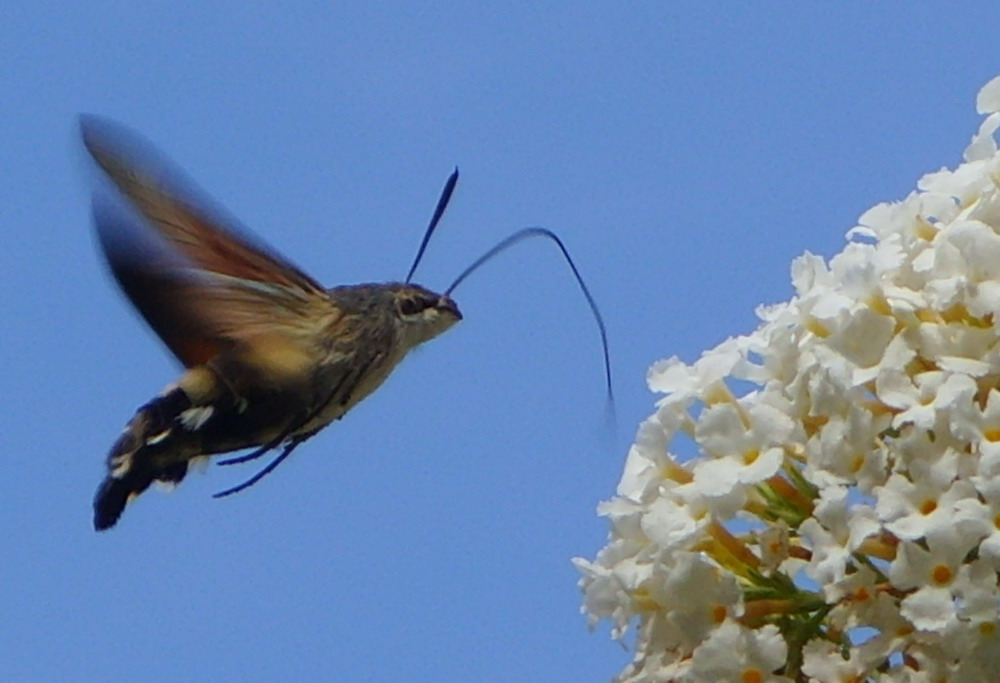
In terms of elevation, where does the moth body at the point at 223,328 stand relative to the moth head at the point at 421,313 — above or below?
below

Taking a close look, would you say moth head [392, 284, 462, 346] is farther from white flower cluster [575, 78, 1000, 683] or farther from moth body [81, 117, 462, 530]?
white flower cluster [575, 78, 1000, 683]

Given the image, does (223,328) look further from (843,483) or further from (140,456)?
(843,483)

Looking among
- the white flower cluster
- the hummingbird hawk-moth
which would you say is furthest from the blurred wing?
the white flower cluster

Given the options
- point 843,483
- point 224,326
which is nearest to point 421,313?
point 224,326

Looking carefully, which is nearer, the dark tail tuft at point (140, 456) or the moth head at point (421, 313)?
the dark tail tuft at point (140, 456)

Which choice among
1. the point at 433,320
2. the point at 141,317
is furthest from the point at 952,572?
the point at 141,317

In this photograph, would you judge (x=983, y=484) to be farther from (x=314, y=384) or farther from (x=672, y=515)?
(x=314, y=384)

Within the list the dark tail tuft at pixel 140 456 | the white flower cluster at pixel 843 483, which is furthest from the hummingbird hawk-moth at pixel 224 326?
the white flower cluster at pixel 843 483

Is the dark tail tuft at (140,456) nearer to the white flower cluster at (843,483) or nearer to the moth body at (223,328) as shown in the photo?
the moth body at (223,328)
